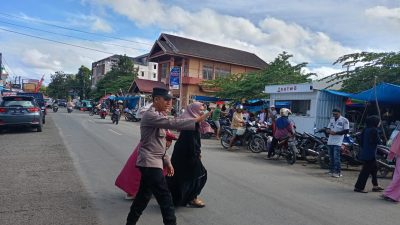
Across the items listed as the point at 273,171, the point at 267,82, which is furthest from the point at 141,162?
the point at 267,82

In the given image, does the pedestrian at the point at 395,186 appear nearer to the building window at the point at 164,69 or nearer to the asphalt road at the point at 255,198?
the asphalt road at the point at 255,198

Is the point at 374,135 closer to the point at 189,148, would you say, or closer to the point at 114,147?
the point at 189,148

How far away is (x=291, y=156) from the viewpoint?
1257 cm

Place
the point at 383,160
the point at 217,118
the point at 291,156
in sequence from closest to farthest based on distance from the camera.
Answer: the point at 383,160 → the point at 291,156 → the point at 217,118

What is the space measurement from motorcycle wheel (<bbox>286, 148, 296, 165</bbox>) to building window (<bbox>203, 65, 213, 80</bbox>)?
3507 centimetres

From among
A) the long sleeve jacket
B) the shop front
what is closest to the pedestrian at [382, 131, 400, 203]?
the long sleeve jacket

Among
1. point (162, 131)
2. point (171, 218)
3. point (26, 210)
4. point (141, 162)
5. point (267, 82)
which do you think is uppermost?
point (267, 82)

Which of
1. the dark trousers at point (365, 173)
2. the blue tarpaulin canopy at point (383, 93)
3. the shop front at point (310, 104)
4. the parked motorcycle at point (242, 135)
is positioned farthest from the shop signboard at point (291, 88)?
the dark trousers at point (365, 173)

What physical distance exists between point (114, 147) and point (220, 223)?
337 inches

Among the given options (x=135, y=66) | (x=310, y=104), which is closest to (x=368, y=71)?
(x=310, y=104)

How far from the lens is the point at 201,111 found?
561cm

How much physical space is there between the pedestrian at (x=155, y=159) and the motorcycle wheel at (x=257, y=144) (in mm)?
10294

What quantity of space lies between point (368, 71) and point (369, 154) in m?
9.37

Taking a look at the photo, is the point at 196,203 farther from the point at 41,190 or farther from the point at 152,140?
the point at 41,190
